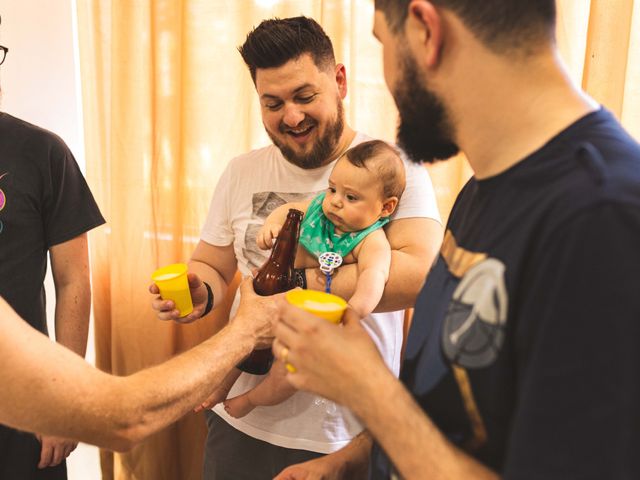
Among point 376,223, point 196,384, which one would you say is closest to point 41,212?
point 196,384

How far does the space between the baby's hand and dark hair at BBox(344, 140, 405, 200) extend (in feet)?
0.98

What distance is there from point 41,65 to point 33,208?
1.08m

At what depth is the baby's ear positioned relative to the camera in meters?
1.58

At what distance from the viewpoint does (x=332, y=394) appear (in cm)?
84

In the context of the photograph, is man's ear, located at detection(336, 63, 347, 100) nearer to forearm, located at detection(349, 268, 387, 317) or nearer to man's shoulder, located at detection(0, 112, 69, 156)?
forearm, located at detection(349, 268, 387, 317)

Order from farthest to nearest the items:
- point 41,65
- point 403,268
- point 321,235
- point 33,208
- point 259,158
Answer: point 41,65 → point 259,158 → point 33,208 → point 321,235 → point 403,268

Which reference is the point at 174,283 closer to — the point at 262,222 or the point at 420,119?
the point at 262,222

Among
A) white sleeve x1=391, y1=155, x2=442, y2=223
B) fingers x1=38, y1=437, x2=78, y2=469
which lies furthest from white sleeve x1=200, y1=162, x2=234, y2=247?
fingers x1=38, y1=437, x2=78, y2=469

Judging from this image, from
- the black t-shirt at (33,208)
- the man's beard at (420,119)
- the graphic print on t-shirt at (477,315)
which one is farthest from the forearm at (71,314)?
the graphic print on t-shirt at (477,315)

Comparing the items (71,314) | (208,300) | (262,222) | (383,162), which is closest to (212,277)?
(208,300)

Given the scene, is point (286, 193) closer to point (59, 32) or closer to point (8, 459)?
point (8, 459)

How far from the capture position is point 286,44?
5.35 ft

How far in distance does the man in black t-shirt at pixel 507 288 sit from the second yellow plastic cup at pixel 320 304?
0.09 feet

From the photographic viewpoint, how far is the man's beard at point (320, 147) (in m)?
1.67
